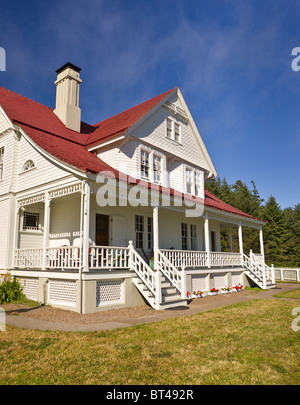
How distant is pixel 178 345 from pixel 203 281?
9608 mm

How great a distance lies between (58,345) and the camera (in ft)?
20.2

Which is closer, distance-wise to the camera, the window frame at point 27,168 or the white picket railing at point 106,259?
the white picket railing at point 106,259

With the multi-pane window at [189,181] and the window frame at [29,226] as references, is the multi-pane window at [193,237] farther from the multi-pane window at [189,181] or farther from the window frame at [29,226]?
the window frame at [29,226]

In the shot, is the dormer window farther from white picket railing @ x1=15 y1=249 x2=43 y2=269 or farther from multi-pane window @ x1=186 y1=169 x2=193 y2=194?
white picket railing @ x1=15 y1=249 x2=43 y2=269

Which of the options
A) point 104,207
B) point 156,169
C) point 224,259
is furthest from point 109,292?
point 224,259

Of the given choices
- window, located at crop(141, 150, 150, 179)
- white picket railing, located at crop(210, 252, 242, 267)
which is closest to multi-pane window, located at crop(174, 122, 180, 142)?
window, located at crop(141, 150, 150, 179)

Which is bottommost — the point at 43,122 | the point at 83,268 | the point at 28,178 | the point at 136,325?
the point at 136,325

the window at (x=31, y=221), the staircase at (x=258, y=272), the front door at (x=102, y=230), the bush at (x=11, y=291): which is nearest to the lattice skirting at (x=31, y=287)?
the bush at (x=11, y=291)

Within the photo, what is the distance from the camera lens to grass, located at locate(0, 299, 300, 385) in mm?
4504

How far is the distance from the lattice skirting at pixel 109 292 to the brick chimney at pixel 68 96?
925 centimetres

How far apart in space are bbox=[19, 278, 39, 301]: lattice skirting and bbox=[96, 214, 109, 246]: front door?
288 cm

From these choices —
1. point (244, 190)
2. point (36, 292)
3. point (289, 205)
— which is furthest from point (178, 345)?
point (289, 205)

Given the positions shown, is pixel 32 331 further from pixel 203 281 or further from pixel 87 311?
pixel 203 281

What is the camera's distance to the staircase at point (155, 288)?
10922 mm
